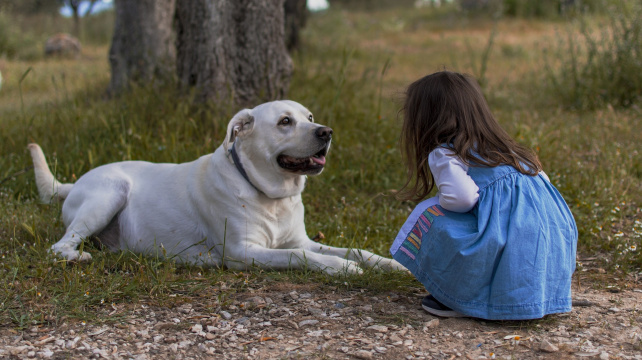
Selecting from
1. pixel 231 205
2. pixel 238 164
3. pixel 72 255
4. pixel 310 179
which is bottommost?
pixel 72 255

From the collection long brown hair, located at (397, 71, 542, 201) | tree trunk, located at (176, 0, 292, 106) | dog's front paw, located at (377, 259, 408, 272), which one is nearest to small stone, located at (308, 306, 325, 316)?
dog's front paw, located at (377, 259, 408, 272)

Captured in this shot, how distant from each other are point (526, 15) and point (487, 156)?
13.1 m

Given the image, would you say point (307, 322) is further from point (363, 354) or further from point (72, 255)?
point (72, 255)

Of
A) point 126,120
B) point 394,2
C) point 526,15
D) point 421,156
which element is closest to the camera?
point 421,156

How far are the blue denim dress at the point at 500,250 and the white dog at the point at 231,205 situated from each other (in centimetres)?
63

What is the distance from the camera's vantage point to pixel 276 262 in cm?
341

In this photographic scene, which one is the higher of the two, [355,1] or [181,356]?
[355,1]

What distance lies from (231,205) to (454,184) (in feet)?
4.66

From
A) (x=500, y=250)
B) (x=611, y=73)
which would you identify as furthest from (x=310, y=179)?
(x=611, y=73)

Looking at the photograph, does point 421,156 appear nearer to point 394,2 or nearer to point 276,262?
point 276,262

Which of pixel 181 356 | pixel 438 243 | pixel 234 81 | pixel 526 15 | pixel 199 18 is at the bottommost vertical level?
Answer: pixel 181 356

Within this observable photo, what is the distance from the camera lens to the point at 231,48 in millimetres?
5496

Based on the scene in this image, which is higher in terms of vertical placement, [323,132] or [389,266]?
[323,132]

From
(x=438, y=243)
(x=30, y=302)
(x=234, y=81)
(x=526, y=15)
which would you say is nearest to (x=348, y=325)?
(x=438, y=243)
